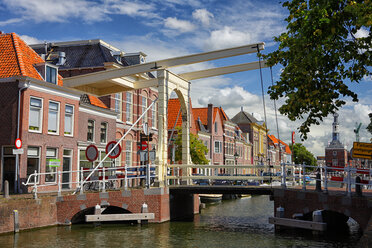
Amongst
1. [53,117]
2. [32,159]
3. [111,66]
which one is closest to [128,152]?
[111,66]

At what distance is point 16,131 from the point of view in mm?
18156

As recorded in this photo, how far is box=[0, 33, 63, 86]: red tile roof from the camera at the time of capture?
741 inches

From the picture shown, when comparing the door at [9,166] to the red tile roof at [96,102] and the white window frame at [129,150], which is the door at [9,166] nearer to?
the red tile roof at [96,102]

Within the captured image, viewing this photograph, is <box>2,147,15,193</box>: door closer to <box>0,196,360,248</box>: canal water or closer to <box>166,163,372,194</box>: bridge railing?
<box>0,196,360,248</box>: canal water

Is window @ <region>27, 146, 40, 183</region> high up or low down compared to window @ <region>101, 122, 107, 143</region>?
down

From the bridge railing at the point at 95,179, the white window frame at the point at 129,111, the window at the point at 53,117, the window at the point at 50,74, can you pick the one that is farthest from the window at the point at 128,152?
the window at the point at 50,74

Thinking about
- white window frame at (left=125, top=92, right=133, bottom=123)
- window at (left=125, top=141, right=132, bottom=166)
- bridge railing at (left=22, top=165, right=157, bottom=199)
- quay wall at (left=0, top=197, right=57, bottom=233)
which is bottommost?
quay wall at (left=0, top=197, right=57, bottom=233)

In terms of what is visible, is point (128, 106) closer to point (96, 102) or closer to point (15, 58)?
point (96, 102)

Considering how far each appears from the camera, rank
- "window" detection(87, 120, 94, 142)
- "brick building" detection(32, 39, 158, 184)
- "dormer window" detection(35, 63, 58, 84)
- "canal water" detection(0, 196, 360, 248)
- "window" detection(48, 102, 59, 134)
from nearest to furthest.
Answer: "canal water" detection(0, 196, 360, 248)
"window" detection(48, 102, 59, 134)
"dormer window" detection(35, 63, 58, 84)
"window" detection(87, 120, 94, 142)
"brick building" detection(32, 39, 158, 184)

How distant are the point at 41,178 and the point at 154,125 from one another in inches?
500

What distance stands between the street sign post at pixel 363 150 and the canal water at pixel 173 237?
290cm

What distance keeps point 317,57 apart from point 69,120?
50.5 ft

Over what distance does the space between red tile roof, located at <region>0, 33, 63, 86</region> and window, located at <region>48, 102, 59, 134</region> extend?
1.45 meters

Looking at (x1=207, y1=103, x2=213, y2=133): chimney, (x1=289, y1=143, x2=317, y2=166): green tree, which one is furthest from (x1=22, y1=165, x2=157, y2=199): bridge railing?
(x1=289, y1=143, x2=317, y2=166): green tree
